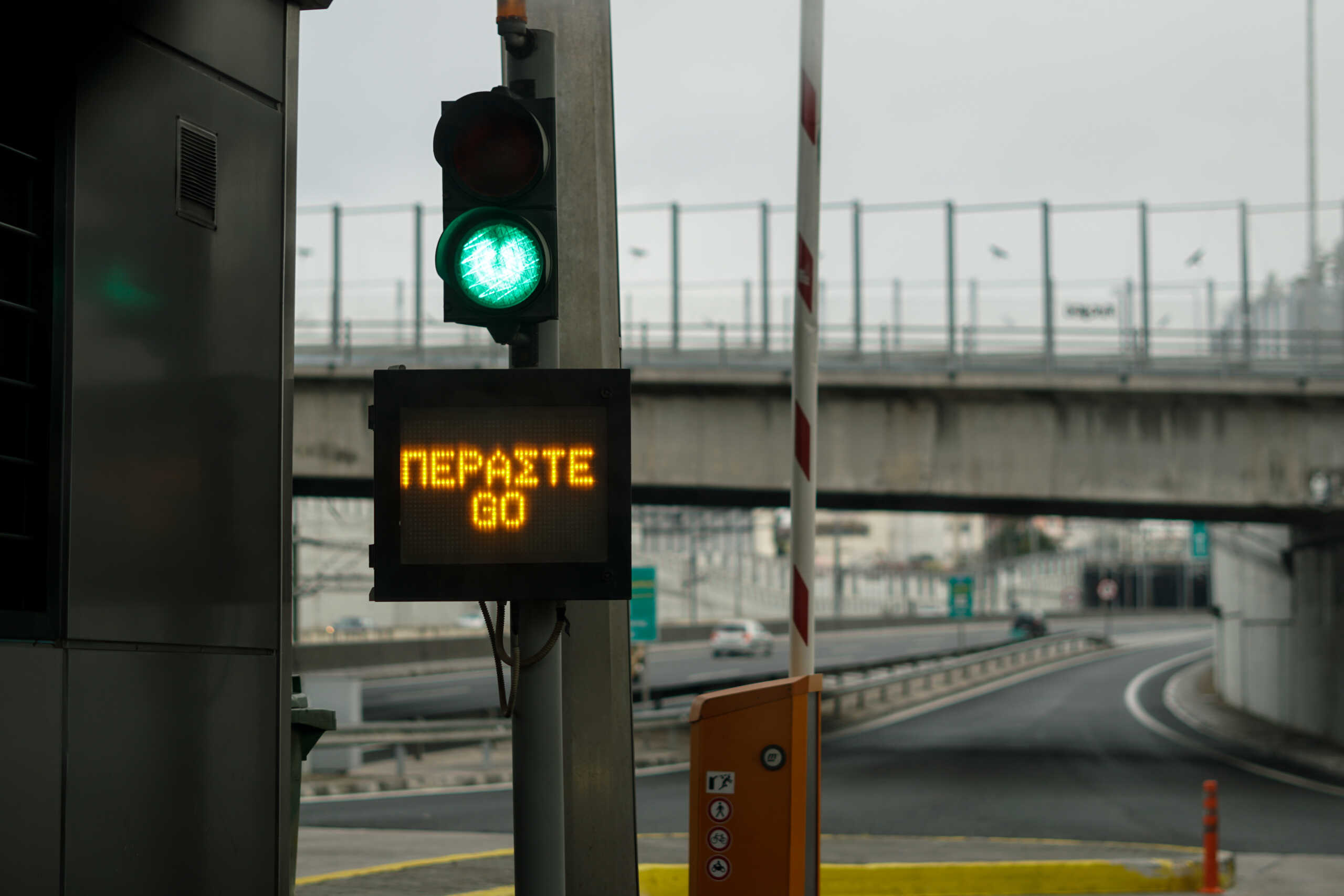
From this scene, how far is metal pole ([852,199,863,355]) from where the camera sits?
31.4m

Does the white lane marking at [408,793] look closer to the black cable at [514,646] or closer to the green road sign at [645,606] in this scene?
the green road sign at [645,606]

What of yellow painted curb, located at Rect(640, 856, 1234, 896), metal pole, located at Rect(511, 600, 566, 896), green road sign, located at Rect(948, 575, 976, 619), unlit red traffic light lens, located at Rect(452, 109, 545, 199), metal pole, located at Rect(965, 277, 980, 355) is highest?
metal pole, located at Rect(965, 277, 980, 355)

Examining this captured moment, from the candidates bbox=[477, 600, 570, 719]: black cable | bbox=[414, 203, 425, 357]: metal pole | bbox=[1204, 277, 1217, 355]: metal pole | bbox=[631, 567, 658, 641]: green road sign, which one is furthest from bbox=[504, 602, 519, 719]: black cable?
bbox=[1204, 277, 1217, 355]: metal pole

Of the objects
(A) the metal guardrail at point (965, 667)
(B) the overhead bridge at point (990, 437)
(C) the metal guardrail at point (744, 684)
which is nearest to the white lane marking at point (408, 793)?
(C) the metal guardrail at point (744, 684)

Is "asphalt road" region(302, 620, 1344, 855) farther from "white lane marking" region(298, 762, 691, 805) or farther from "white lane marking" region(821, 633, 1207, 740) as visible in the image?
"white lane marking" region(821, 633, 1207, 740)

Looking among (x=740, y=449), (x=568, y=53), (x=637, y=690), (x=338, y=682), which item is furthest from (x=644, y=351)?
(x=568, y=53)

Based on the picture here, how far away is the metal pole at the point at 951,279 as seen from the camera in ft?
100

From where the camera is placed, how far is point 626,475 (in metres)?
4.36

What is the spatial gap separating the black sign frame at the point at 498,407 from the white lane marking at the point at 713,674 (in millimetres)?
44068

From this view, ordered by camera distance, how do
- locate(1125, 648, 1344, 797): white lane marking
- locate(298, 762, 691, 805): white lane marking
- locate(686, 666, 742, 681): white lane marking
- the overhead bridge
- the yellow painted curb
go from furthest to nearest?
locate(686, 666, 742, 681): white lane marking
the overhead bridge
locate(1125, 648, 1344, 797): white lane marking
locate(298, 762, 691, 805): white lane marking
the yellow painted curb

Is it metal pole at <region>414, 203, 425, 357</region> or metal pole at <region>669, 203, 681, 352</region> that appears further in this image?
metal pole at <region>669, 203, 681, 352</region>

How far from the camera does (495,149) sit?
15.2 feet

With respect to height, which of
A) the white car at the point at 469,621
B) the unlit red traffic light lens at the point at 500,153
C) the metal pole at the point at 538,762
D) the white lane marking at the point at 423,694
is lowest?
the white car at the point at 469,621

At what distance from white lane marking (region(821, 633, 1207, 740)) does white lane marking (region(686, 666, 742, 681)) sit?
24.8 ft
